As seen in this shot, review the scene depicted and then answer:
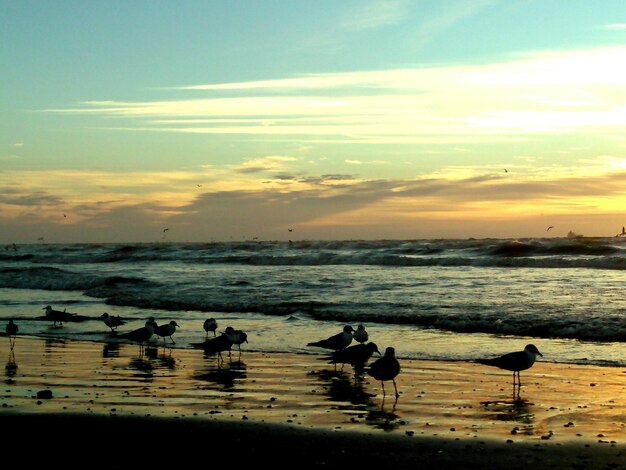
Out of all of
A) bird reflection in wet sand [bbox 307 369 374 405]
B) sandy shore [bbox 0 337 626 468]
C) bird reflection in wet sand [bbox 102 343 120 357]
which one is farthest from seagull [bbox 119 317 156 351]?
bird reflection in wet sand [bbox 307 369 374 405]

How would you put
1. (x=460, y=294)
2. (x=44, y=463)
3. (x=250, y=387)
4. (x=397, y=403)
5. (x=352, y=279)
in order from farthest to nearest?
1. (x=352, y=279)
2. (x=460, y=294)
3. (x=250, y=387)
4. (x=397, y=403)
5. (x=44, y=463)

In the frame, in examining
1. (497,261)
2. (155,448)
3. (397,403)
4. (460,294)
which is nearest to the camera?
(155,448)

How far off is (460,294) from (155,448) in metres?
19.8

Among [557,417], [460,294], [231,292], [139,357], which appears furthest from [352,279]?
[557,417]

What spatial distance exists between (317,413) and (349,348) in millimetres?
3690

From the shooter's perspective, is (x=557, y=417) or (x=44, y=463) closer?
(x=44, y=463)

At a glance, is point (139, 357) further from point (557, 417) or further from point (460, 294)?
point (460, 294)

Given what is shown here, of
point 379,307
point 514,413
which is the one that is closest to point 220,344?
point 514,413

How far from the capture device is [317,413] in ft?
33.8

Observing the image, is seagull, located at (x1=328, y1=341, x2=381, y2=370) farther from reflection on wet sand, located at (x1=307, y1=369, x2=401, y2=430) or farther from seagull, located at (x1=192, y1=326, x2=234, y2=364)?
seagull, located at (x1=192, y1=326, x2=234, y2=364)

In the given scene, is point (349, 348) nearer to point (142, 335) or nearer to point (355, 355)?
point (355, 355)

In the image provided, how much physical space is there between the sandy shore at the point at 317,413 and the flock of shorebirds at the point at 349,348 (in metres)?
0.28

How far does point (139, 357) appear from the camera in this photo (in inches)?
639

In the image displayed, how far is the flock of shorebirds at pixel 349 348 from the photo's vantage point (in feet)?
39.1
